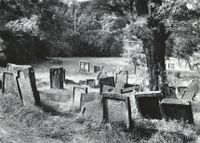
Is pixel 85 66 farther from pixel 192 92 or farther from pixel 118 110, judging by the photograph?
pixel 118 110

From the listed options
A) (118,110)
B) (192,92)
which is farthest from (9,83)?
(192,92)

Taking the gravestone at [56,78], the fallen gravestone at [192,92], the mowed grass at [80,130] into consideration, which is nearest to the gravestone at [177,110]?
the mowed grass at [80,130]

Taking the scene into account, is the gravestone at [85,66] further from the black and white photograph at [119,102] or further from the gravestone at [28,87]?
the gravestone at [28,87]

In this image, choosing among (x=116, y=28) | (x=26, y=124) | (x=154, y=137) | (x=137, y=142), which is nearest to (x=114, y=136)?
(x=137, y=142)

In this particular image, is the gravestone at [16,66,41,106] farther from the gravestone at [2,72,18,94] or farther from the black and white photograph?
the gravestone at [2,72,18,94]

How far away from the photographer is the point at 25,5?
48.2 ft

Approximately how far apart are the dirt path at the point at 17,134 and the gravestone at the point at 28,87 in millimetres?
1415

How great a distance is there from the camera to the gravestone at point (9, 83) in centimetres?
940

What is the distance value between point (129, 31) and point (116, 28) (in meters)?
1.60

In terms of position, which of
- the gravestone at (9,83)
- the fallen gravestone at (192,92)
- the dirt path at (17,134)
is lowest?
the dirt path at (17,134)

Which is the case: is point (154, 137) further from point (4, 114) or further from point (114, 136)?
point (4, 114)

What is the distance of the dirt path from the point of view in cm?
559

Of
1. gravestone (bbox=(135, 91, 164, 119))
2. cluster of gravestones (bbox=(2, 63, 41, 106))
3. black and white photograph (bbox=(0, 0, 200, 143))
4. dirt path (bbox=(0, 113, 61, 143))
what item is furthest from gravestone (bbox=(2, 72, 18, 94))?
gravestone (bbox=(135, 91, 164, 119))

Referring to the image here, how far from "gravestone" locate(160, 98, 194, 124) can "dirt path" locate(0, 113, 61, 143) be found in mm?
3059
